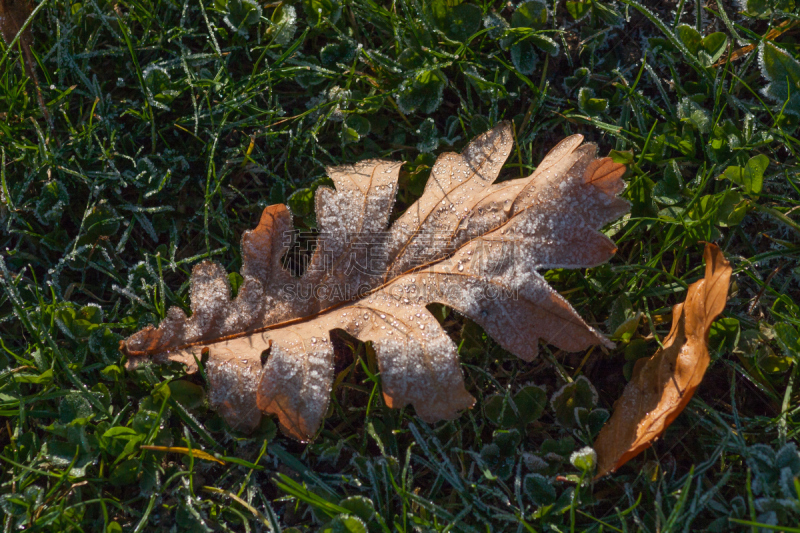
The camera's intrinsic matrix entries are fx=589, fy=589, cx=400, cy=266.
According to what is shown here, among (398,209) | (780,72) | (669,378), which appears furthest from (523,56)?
(669,378)

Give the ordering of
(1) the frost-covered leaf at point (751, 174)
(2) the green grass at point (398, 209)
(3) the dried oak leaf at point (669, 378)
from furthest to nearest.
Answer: (1) the frost-covered leaf at point (751, 174) < (2) the green grass at point (398, 209) < (3) the dried oak leaf at point (669, 378)

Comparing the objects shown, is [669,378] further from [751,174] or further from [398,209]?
[398,209]

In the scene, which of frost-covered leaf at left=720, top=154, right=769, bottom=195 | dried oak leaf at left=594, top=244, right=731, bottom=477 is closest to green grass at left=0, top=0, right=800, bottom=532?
frost-covered leaf at left=720, top=154, right=769, bottom=195

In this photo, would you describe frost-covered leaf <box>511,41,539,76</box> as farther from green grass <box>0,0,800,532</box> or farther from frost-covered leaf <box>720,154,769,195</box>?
frost-covered leaf <box>720,154,769,195</box>

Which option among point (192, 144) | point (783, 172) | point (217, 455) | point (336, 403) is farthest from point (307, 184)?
point (783, 172)

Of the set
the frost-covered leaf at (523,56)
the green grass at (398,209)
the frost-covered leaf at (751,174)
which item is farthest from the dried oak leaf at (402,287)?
the frost-covered leaf at (751,174)

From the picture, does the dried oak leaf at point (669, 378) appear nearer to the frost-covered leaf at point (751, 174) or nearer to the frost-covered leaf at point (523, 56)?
the frost-covered leaf at point (751, 174)

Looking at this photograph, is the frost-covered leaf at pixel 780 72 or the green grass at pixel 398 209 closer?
the green grass at pixel 398 209

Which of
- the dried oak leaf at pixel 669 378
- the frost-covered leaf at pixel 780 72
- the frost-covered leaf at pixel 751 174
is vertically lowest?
the dried oak leaf at pixel 669 378
